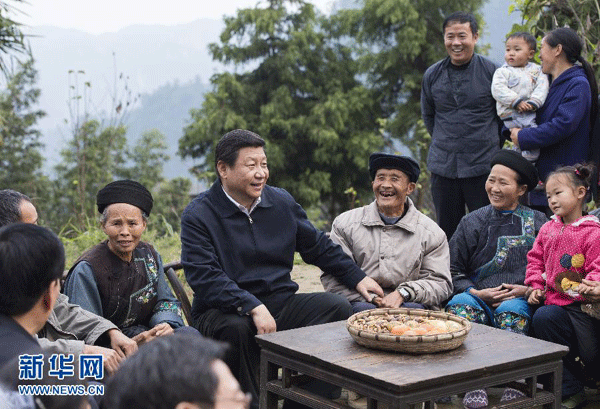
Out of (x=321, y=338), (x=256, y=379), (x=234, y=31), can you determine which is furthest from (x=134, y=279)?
(x=234, y=31)

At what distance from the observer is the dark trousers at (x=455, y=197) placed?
16.7 feet

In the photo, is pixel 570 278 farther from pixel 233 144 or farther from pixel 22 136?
pixel 22 136

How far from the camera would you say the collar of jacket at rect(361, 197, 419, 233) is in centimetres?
425

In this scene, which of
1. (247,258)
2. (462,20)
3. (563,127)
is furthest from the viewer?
(462,20)

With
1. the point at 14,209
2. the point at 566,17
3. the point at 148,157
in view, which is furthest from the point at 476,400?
the point at 148,157

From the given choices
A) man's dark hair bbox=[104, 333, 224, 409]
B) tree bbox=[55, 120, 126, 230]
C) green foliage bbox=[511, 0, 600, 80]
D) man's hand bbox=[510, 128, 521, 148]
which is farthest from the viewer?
tree bbox=[55, 120, 126, 230]

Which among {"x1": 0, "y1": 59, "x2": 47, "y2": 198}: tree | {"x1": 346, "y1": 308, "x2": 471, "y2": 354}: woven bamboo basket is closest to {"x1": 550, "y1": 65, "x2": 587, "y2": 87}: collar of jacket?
{"x1": 346, "y1": 308, "x2": 471, "y2": 354}: woven bamboo basket

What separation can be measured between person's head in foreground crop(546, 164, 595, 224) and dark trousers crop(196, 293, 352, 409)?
1185 mm

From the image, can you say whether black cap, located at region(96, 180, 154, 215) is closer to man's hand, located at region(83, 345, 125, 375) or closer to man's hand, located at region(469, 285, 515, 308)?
man's hand, located at region(83, 345, 125, 375)

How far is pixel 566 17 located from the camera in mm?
5961

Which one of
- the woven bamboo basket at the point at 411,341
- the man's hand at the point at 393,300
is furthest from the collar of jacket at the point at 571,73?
the woven bamboo basket at the point at 411,341

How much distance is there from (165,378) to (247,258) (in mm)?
2606

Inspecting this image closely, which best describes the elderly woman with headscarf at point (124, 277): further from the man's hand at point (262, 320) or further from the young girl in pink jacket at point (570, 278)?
the young girl in pink jacket at point (570, 278)

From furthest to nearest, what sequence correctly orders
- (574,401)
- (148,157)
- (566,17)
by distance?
(148,157), (566,17), (574,401)
